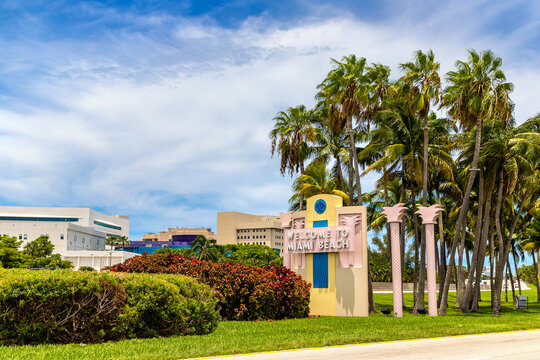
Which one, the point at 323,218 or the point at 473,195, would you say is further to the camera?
the point at 473,195

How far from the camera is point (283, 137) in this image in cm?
3822

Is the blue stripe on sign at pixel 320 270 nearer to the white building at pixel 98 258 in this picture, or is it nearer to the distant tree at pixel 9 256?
the distant tree at pixel 9 256

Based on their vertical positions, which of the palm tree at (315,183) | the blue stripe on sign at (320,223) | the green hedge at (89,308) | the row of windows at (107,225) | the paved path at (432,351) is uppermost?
the row of windows at (107,225)

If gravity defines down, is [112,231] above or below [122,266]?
above

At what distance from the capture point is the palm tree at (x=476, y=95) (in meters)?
28.5

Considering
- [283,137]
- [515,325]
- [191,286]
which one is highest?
[283,137]

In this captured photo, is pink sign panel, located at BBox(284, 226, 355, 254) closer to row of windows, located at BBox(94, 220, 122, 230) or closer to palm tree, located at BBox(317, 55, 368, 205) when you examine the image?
palm tree, located at BBox(317, 55, 368, 205)

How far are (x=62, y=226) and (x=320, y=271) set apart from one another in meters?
118

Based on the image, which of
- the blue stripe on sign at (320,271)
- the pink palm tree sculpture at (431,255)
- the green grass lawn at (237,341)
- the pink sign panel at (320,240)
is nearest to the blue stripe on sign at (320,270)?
the blue stripe on sign at (320,271)

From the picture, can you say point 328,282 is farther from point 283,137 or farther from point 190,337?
point 283,137

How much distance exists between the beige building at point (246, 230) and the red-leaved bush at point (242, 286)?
162846 mm

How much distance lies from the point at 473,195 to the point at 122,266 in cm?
2515

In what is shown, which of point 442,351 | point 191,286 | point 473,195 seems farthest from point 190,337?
point 473,195

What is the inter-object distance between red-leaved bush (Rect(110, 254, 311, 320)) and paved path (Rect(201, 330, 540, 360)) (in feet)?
30.4
